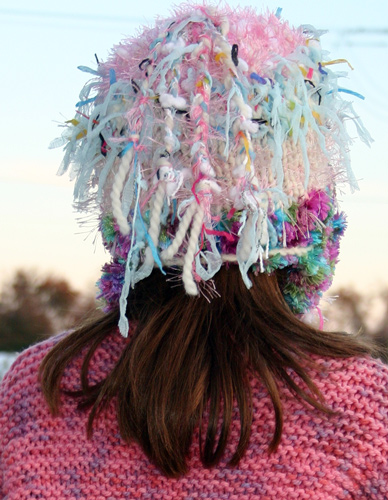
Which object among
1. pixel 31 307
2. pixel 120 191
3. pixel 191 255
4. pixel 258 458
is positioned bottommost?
pixel 31 307

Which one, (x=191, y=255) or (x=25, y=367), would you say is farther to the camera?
(x=25, y=367)

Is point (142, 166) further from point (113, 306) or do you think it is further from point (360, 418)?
point (360, 418)

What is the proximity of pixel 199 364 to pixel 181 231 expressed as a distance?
9.8 inches

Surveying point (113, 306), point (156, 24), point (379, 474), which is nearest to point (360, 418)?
point (379, 474)

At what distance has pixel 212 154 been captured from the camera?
1227 mm

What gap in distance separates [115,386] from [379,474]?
502 millimetres

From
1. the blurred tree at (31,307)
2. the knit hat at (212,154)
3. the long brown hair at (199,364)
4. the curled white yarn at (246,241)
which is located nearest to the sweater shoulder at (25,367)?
the long brown hair at (199,364)

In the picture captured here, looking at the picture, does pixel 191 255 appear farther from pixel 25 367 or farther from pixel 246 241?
pixel 25 367

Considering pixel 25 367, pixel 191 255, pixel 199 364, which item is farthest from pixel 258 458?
pixel 25 367

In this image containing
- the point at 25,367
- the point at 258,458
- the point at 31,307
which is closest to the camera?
the point at 258,458

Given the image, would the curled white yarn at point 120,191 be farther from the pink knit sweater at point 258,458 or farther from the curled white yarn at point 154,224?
the pink knit sweater at point 258,458

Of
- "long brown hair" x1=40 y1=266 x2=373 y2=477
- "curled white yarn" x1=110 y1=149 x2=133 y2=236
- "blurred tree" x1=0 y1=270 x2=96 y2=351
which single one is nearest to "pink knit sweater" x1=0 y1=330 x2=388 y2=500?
"long brown hair" x1=40 y1=266 x2=373 y2=477

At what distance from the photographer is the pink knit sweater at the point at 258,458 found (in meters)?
1.13

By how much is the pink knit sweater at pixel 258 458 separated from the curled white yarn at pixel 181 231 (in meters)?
0.30
